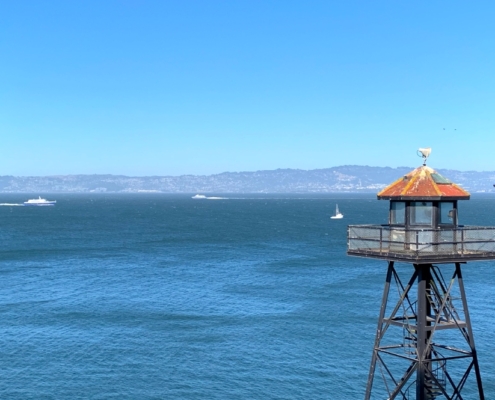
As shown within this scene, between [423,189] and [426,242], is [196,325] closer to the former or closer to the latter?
[423,189]

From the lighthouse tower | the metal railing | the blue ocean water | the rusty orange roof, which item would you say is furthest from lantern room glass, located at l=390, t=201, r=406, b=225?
the blue ocean water

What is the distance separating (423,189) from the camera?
2280 cm

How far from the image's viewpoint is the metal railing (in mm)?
22109

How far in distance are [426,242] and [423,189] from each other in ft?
5.69

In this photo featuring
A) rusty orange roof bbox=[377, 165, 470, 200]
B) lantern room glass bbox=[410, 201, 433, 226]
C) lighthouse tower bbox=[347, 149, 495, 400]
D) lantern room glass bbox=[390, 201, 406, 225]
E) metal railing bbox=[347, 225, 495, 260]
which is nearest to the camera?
metal railing bbox=[347, 225, 495, 260]

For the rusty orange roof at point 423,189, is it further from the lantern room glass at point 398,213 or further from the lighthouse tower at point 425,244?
the lantern room glass at point 398,213

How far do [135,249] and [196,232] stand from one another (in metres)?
43.2

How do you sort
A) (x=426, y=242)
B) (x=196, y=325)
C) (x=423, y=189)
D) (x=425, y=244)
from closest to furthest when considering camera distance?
(x=425, y=244) → (x=426, y=242) → (x=423, y=189) → (x=196, y=325)

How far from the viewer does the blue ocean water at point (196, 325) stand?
136ft

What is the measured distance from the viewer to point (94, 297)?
2714 inches

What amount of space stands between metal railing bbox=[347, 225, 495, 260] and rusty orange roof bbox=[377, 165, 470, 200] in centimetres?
100

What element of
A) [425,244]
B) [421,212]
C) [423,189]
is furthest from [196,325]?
[425,244]

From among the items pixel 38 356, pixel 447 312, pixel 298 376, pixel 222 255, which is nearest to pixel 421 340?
pixel 447 312

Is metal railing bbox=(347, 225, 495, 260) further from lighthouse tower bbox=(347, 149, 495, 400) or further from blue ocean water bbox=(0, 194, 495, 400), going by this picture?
blue ocean water bbox=(0, 194, 495, 400)
